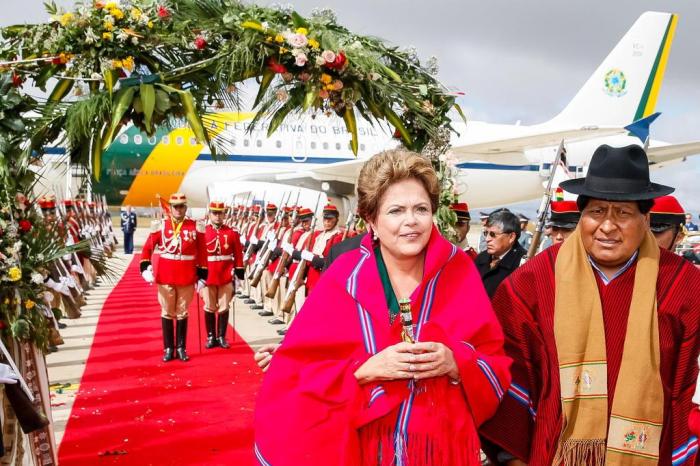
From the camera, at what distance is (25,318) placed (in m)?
3.60

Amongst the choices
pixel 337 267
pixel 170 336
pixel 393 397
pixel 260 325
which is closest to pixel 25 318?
pixel 337 267

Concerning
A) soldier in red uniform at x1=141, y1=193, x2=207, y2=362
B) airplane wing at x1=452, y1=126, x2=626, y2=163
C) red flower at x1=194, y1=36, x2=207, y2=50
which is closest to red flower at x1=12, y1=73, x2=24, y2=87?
red flower at x1=194, y1=36, x2=207, y2=50

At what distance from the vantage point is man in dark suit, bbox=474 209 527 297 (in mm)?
4539

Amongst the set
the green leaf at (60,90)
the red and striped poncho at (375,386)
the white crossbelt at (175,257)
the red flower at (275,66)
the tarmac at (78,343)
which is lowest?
the tarmac at (78,343)

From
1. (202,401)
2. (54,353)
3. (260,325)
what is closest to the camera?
(202,401)

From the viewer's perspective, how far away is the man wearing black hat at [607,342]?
80.2 inches

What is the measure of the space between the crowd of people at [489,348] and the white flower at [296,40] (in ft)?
6.03

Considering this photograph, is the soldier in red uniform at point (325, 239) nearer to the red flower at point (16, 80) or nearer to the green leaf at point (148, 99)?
the green leaf at point (148, 99)

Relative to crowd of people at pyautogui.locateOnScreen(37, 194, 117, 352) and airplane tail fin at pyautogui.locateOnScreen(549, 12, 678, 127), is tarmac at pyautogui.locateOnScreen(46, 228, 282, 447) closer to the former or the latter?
crowd of people at pyautogui.locateOnScreen(37, 194, 117, 352)

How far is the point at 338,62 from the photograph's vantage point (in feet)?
12.7

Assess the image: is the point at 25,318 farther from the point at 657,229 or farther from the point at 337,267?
the point at 657,229

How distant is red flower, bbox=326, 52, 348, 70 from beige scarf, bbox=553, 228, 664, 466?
2153 mm

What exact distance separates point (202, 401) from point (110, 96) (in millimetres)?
2950

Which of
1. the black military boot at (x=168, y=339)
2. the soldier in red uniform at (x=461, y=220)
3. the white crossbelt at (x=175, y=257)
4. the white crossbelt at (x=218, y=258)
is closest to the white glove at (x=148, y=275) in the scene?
the white crossbelt at (x=175, y=257)
